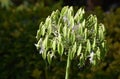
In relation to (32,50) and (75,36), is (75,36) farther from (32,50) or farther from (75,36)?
(32,50)

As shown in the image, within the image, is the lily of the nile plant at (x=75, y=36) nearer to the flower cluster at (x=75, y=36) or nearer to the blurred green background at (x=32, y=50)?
the flower cluster at (x=75, y=36)

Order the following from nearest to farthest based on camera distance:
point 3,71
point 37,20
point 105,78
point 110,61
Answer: point 105,78, point 110,61, point 3,71, point 37,20

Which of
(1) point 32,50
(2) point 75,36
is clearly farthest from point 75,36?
(1) point 32,50

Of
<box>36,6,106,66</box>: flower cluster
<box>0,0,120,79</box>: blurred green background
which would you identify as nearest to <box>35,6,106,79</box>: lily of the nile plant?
<box>36,6,106,66</box>: flower cluster

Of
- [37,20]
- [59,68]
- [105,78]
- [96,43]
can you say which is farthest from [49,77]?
[96,43]

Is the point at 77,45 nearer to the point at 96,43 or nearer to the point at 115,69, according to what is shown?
the point at 96,43

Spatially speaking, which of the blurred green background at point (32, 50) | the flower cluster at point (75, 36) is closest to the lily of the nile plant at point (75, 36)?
the flower cluster at point (75, 36)
